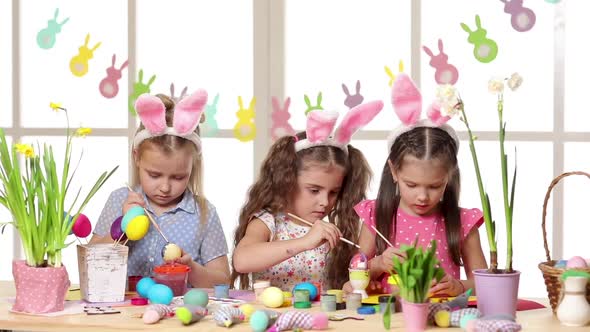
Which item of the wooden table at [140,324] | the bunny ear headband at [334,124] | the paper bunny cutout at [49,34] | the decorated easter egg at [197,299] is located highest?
the paper bunny cutout at [49,34]

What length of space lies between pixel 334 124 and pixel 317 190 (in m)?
0.22

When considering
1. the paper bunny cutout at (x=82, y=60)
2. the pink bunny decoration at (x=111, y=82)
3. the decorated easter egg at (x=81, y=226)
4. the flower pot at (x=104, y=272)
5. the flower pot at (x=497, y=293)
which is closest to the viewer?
the flower pot at (x=497, y=293)

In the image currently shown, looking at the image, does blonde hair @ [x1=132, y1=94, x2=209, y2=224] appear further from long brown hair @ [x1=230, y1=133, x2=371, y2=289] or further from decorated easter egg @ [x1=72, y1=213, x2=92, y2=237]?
decorated easter egg @ [x1=72, y1=213, x2=92, y2=237]

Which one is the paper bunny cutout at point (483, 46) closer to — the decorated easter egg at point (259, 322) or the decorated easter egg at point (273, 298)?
the decorated easter egg at point (273, 298)

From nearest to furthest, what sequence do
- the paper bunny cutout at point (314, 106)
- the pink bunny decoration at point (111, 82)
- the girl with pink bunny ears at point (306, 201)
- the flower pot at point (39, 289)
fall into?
1. the flower pot at point (39, 289)
2. the girl with pink bunny ears at point (306, 201)
3. the paper bunny cutout at point (314, 106)
4. the pink bunny decoration at point (111, 82)

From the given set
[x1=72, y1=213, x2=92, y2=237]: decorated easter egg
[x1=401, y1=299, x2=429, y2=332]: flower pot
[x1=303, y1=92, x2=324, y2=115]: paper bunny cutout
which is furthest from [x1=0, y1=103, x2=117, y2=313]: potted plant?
[x1=303, y1=92, x2=324, y2=115]: paper bunny cutout

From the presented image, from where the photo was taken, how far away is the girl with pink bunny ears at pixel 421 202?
2.78m

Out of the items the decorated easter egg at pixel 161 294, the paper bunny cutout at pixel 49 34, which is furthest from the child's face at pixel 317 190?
the paper bunny cutout at pixel 49 34

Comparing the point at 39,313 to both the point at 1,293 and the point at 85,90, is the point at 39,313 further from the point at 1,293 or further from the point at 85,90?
the point at 85,90

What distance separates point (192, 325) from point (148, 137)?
0.88 meters

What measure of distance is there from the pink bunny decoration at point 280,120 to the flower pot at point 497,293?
A: 2316 mm

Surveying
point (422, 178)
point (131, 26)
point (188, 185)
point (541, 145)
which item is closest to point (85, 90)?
point (131, 26)

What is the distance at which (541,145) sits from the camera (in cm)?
444

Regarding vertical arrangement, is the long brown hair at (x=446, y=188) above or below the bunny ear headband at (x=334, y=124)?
below
